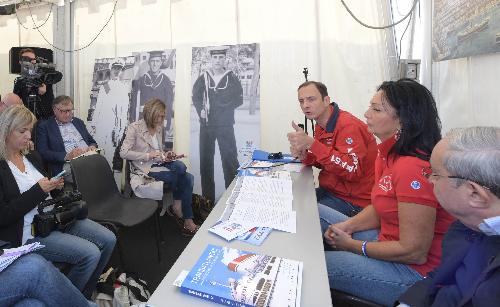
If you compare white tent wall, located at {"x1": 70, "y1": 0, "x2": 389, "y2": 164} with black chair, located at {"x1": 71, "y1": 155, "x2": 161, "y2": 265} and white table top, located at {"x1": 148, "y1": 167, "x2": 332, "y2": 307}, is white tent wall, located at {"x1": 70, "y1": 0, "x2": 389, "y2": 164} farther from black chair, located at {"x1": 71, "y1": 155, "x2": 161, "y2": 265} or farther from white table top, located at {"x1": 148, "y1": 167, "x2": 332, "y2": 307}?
white table top, located at {"x1": 148, "y1": 167, "x2": 332, "y2": 307}

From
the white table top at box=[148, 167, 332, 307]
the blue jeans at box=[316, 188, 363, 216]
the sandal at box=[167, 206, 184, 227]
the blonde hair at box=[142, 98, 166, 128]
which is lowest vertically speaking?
the sandal at box=[167, 206, 184, 227]

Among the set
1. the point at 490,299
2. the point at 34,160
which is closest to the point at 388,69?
the point at 490,299

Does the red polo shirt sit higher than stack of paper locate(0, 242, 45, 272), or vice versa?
the red polo shirt

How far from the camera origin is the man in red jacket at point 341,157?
5.98 feet

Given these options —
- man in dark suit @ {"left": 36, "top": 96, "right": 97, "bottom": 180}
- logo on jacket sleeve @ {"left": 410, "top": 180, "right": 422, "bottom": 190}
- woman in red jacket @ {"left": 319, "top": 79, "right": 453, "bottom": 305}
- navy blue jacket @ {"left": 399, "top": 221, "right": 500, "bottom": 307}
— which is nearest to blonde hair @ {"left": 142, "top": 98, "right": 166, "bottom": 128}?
man in dark suit @ {"left": 36, "top": 96, "right": 97, "bottom": 180}

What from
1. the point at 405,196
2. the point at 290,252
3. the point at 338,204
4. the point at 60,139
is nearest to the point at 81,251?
the point at 290,252

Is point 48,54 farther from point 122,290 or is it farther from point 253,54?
point 122,290

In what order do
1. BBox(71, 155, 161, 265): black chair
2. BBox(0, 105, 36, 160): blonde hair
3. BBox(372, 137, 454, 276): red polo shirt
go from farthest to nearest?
BBox(71, 155, 161, 265): black chair, BBox(0, 105, 36, 160): blonde hair, BBox(372, 137, 454, 276): red polo shirt

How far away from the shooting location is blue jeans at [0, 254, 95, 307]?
1.26m

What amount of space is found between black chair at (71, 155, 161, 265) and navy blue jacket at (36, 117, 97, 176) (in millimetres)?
768

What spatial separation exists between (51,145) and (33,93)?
642mm

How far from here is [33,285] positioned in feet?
4.28

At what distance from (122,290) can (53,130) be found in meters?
2.01

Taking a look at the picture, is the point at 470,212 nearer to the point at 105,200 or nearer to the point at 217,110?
the point at 105,200
